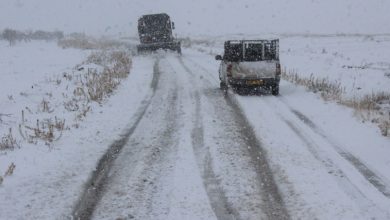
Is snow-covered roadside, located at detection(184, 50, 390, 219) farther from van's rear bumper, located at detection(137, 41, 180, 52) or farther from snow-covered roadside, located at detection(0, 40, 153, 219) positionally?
van's rear bumper, located at detection(137, 41, 180, 52)

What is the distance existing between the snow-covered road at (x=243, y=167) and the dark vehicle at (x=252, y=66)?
2671 millimetres

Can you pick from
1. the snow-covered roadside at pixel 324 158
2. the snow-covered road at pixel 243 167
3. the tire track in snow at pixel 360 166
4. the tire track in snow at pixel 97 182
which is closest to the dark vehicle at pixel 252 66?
the snow-covered roadside at pixel 324 158

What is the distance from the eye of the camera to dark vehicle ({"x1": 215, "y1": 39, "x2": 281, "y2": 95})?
52.6ft

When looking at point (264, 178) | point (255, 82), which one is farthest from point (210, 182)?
point (255, 82)

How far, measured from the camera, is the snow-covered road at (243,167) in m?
6.37

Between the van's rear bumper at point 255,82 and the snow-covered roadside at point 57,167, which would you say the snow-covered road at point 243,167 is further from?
the van's rear bumper at point 255,82

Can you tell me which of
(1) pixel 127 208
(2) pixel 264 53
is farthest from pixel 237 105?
(1) pixel 127 208

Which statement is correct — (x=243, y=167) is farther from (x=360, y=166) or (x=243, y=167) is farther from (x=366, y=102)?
(x=366, y=102)

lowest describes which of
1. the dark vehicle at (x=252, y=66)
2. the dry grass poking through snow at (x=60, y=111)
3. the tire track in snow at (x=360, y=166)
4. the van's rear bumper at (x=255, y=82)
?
the tire track in snow at (x=360, y=166)

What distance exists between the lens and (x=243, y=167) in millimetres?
8047

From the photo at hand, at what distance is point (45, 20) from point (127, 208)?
108 meters

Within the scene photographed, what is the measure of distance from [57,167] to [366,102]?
27.5 feet

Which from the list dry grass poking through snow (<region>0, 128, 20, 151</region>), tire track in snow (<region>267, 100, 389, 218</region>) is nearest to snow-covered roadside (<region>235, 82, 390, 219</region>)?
tire track in snow (<region>267, 100, 389, 218</region>)

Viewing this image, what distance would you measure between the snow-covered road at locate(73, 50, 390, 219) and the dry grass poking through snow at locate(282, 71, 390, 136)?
31 cm
